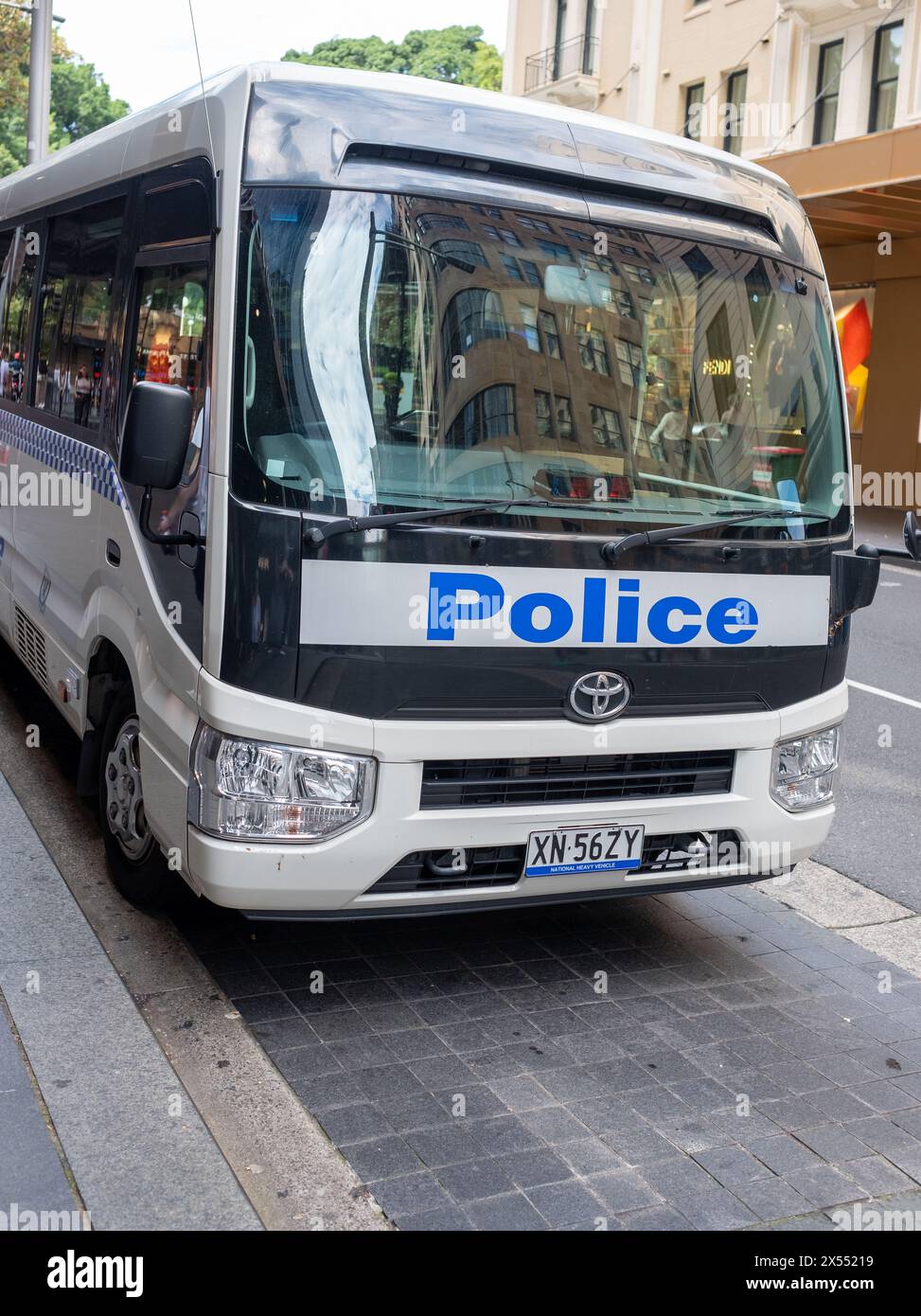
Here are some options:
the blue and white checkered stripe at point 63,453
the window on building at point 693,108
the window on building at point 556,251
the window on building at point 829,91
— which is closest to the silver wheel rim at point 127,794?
the blue and white checkered stripe at point 63,453

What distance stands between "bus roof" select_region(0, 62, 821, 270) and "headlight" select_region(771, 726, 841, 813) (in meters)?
1.60

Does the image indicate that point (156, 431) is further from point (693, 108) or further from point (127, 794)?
point (693, 108)

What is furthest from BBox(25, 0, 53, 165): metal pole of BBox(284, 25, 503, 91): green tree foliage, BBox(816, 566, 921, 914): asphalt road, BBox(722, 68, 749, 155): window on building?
BBox(284, 25, 503, 91): green tree foliage

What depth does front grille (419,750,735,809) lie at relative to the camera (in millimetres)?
4113

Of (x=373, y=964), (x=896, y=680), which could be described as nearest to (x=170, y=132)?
(x=373, y=964)

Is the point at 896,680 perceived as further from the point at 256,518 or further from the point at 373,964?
the point at 256,518

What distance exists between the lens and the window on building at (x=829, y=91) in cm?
2628

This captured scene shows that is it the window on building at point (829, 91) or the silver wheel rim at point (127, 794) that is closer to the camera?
the silver wheel rim at point (127, 794)

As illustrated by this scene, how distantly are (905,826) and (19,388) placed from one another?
189 inches

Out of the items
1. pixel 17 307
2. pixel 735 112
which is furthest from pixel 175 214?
pixel 735 112

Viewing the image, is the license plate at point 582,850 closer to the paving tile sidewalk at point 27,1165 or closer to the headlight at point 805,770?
the headlight at point 805,770

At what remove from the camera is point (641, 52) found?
31.6 m

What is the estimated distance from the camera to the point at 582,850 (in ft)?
14.1

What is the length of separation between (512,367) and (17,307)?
4.16m
